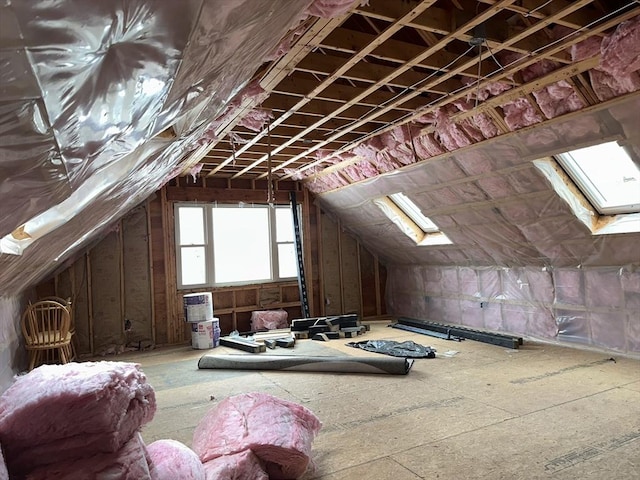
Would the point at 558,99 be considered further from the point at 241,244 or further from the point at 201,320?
the point at 241,244

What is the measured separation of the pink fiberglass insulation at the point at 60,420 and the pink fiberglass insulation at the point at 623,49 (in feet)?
11.3

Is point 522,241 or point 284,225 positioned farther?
point 284,225

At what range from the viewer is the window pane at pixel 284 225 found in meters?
7.85

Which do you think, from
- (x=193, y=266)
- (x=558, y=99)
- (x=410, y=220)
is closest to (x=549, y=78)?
(x=558, y=99)

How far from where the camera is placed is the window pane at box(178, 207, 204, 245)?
279 inches

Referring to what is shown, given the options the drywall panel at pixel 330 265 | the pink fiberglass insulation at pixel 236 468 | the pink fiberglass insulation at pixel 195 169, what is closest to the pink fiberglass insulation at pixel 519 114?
the pink fiberglass insulation at pixel 236 468

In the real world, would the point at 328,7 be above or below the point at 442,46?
below

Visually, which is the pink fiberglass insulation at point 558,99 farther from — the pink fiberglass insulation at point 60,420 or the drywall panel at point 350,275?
the drywall panel at point 350,275

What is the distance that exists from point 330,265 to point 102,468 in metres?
6.64

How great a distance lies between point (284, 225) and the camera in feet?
26.0

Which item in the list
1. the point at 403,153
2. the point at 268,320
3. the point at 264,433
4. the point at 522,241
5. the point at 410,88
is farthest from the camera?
the point at 268,320

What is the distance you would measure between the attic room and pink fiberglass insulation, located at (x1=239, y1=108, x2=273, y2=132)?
0.04 meters

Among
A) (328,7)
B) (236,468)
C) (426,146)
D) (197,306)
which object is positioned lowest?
(236,468)

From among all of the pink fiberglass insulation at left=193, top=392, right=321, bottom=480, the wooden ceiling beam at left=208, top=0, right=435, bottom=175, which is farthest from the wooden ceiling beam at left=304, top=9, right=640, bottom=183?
the pink fiberglass insulation at left=193, top=392, right=321, bottom=480
